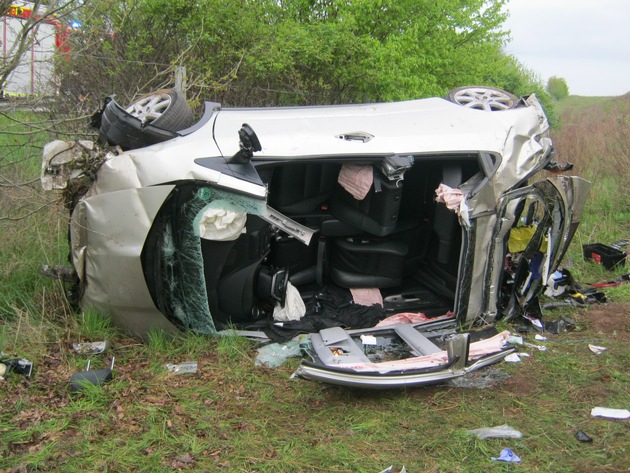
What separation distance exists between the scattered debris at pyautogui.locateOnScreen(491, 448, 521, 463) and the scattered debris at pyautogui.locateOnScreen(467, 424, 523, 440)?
14cm

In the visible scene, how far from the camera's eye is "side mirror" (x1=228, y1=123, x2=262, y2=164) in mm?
3900

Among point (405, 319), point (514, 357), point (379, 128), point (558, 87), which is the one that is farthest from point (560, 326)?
point (558, 87)

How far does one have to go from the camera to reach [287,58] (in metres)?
8.23

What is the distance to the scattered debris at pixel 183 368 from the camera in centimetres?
402

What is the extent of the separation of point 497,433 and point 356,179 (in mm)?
1999

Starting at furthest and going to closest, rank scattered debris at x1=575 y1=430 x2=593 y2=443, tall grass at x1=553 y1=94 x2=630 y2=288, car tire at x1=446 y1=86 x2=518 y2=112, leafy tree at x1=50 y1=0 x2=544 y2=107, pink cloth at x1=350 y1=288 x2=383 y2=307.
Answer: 1. leafy tree at x1=50 y1=0 x2=544 y2=107
2. tall grass at x1=553 y1=94 x2=630 y2=288
3. pink cloth at x1=350 y1=288 x2=383 y2=307
4. car tire at x1=446 y1=86 x2=518 y2=112
5. scattered debris at x1=575 y1=430 x2=593 y2=443

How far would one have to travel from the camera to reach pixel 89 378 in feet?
12.5

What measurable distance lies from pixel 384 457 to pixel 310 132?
7.44 ft

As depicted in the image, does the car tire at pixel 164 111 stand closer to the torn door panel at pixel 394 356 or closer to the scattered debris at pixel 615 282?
the torn door panel at pixel 394 356

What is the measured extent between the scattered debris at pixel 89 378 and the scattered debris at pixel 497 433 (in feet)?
7.25

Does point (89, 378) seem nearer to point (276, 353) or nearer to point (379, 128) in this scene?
point (276, 353)

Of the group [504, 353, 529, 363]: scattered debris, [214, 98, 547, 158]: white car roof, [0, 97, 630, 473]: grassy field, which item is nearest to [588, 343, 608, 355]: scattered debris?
[0, 97, 630, 473]: grassy field

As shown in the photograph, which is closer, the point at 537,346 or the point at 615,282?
the point at 537,346

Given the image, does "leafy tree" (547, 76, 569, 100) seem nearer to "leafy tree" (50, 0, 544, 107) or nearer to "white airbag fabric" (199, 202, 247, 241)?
"leafy tree" (50, 0, 544, 107)
